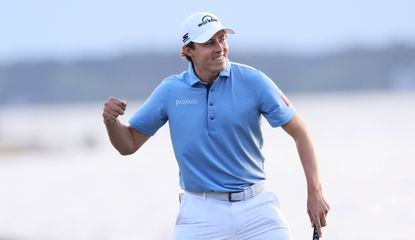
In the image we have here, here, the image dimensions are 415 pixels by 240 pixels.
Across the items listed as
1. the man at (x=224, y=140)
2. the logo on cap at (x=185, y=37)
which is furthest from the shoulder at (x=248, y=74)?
the logo on cap at (x=185, y=37)

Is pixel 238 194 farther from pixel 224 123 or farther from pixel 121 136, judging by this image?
pixel 121 136

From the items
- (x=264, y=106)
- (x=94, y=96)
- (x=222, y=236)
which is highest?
(x=94, y=96)

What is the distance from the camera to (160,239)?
2081cm

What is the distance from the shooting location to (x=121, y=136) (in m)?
9.55

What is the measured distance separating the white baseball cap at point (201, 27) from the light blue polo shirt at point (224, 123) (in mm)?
230

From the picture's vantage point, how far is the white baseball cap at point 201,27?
9.12 metres

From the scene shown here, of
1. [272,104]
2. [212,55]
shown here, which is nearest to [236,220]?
[272,104]

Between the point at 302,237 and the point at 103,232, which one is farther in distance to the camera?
the point at 103,232

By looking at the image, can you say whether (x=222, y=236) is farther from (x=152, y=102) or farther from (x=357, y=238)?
(x=357, y=238)

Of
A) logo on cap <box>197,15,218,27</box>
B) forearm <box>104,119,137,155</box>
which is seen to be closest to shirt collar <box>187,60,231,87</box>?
logo on cap <box>197,15,218,27</box>

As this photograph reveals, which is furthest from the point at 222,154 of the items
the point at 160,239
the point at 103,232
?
the point at 103,232

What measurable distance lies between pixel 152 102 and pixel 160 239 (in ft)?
37.8

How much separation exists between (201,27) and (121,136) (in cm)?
92

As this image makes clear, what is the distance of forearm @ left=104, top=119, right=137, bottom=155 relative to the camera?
9.45 m
